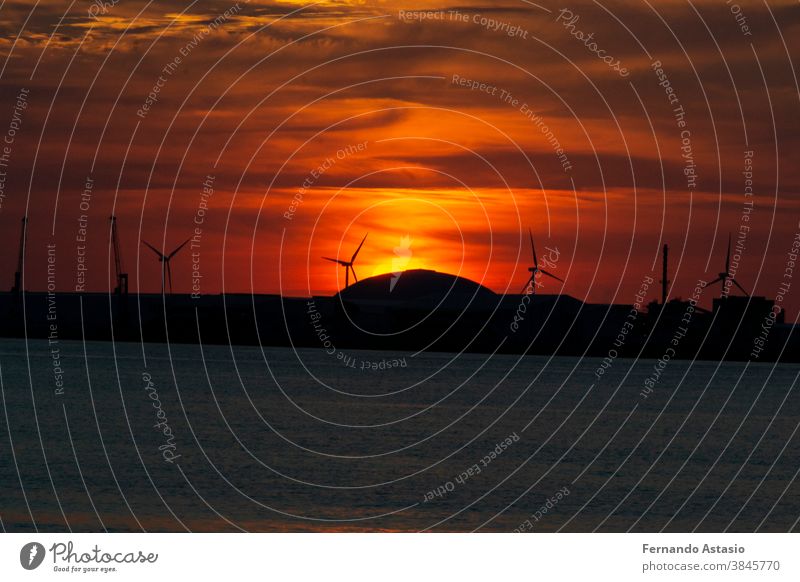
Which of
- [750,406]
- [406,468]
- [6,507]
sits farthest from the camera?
[750,406]

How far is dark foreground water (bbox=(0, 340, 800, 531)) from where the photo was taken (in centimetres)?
5800

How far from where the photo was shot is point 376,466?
78875 millimetres

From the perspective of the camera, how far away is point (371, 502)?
206ft

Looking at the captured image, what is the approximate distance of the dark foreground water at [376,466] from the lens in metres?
58.0

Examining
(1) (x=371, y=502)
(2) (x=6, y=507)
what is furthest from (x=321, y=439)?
(2) (x=6, y=507)

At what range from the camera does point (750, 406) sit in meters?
178

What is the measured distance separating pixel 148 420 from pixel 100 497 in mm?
53281

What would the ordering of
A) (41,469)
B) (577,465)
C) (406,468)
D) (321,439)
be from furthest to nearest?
(321,439), (577,465), (406,468), (41,469)

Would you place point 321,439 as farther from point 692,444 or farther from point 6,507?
point 6,507

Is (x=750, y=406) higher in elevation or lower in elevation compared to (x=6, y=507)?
higher

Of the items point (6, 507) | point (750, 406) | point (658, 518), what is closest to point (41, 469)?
point (6, 507)

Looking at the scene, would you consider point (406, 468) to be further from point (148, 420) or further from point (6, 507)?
point (148, 420)

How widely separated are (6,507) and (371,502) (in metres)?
16.5

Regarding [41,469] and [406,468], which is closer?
[41,469]
